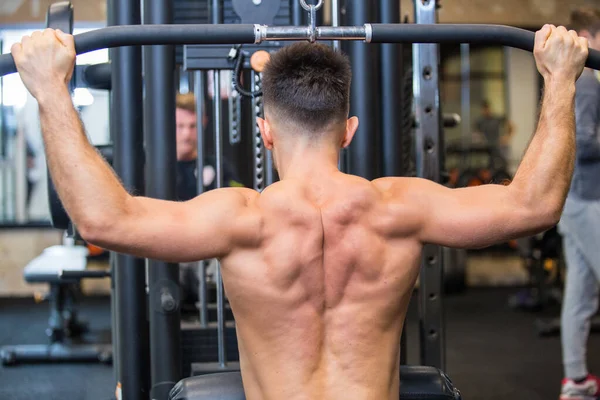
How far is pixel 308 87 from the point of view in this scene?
4.91 ft

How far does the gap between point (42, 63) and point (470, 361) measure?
3.32m

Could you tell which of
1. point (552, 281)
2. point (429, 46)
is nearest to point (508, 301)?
point (552, 281)

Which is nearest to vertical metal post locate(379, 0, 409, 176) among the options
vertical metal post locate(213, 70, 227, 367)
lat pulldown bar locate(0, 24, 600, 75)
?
vertical metal post locate(213, 70, 227, 367)

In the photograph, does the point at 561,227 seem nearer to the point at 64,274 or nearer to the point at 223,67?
the point at 223,67

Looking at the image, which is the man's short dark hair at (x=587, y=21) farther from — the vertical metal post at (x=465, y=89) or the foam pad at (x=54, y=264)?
the vertical metal post at (x=465, y=89)

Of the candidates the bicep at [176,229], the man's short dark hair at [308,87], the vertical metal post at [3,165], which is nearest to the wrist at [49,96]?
the bicep at [176,229]

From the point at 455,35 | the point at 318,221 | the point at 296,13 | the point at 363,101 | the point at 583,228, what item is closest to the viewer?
the point at 318,221

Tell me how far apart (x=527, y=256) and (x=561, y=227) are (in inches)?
80.6

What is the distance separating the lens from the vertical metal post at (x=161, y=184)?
2.19 meters

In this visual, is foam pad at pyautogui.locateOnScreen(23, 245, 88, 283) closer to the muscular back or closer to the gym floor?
the gym floor

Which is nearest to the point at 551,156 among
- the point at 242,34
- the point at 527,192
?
the point at 527,192

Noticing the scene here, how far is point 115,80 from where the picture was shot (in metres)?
2.27

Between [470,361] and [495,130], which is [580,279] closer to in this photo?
[470,361]

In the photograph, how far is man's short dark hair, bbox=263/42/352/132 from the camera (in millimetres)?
1499
